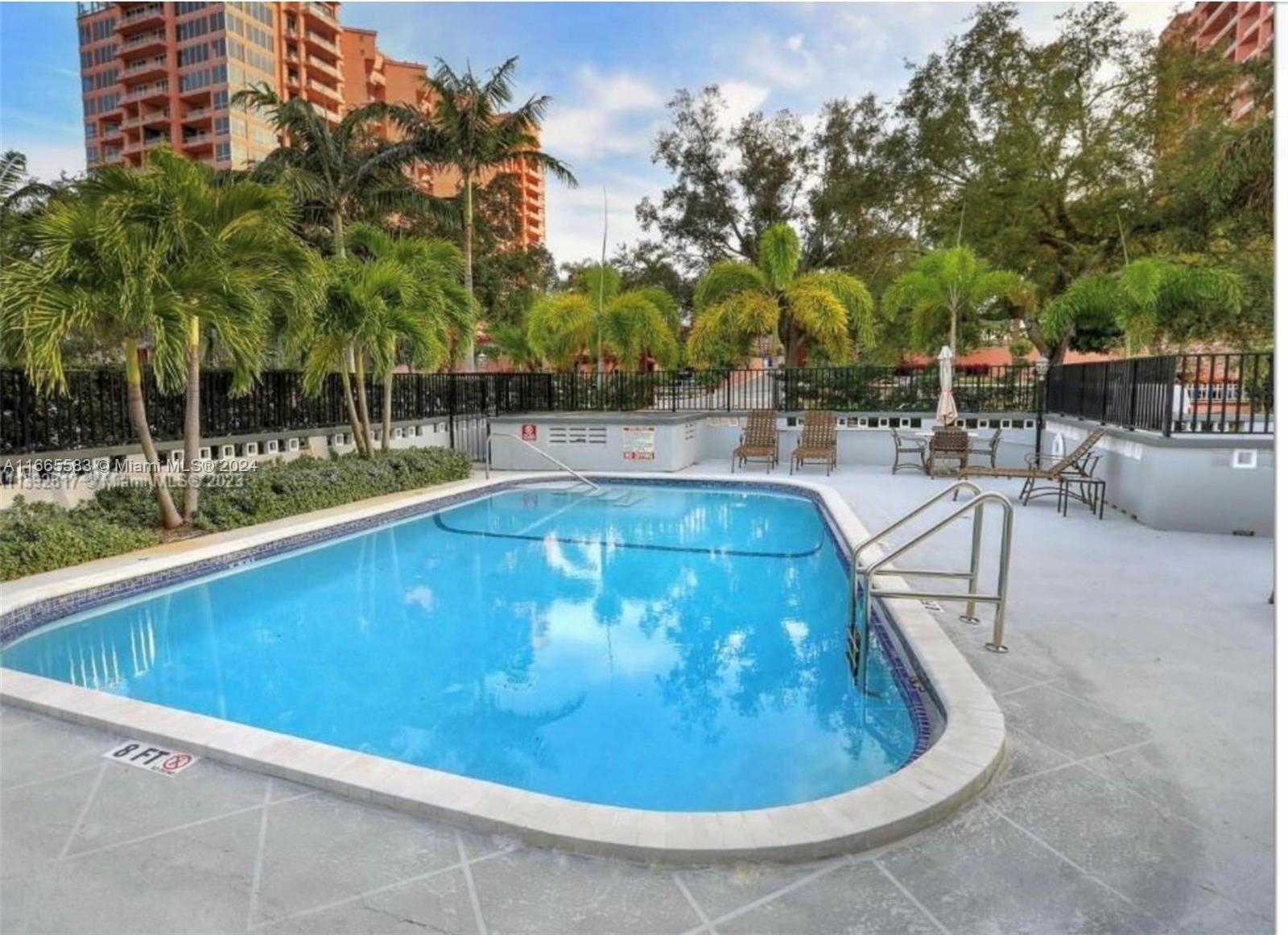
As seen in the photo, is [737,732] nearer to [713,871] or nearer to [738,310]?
[713,871]

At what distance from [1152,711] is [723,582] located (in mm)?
4020

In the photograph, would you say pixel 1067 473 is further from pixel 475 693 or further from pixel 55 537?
pixel 55 537

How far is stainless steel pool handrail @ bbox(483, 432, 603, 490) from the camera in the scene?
41.1 ft

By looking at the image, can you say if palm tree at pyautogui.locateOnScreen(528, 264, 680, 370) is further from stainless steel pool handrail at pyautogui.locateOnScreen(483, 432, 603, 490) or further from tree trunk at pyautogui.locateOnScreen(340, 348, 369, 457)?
tree trunk at pyautogui.locateOnScreen(340, 348, 369, 457)

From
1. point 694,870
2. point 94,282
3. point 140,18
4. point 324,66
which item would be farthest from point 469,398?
point 324,66

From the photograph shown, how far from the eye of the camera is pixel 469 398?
1522 centimetres

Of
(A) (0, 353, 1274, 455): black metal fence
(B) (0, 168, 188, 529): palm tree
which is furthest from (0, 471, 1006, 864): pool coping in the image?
(B) (0, 168, 188, 529): palm tree

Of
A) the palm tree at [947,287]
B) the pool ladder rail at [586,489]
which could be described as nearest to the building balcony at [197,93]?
the pool ladder rail at [586,489]

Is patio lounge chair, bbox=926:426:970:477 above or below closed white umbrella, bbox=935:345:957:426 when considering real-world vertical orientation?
below

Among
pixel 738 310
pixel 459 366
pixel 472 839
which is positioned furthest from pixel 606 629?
pixel 459 366

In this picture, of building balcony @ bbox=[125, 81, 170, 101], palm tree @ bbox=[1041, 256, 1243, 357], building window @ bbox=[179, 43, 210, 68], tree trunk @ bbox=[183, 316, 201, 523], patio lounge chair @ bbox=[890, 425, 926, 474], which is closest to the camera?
tree trunk @ bbox=[183, 316, 201, 523]

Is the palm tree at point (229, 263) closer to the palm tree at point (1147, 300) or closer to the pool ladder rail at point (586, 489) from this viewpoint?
the pool ladder rail at point (586, 489)

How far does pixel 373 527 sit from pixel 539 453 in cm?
386

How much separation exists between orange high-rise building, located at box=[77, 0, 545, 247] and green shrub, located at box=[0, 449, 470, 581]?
45.6m
